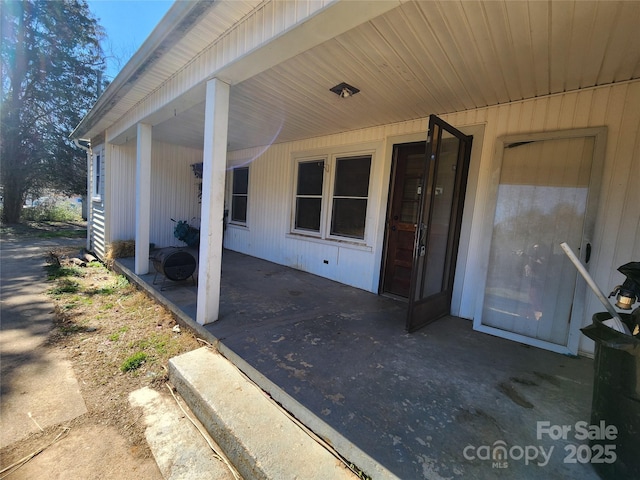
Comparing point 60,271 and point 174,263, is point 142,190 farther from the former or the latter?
point 60,271

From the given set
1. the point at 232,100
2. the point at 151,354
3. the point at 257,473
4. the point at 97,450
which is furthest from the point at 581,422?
the point at 232,100

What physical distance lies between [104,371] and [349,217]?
3466mm

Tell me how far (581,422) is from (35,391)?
12.5ft

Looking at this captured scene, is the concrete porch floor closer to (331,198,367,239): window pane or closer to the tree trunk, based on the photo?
(331,198,367,239): window pane

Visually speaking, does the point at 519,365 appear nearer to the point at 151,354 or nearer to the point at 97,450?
the point at 97,450

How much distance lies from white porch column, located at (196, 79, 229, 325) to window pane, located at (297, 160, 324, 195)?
2.36 m

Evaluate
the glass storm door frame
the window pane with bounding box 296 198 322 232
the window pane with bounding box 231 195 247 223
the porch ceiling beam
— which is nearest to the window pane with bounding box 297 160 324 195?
the window pane with bounding box 296 198 322 232

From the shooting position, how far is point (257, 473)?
137 cm

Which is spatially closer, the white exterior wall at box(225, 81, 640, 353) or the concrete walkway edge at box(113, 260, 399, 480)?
the concrete walkway edge at box(113, 260, 399, 480)

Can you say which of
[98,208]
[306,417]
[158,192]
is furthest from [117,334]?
[98,208]

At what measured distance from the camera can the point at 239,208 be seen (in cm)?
660

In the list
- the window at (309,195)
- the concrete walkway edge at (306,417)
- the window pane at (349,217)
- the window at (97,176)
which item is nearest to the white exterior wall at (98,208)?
the window at (97,176)

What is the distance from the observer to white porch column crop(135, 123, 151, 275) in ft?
13.8

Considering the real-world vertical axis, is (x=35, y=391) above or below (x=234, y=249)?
below
